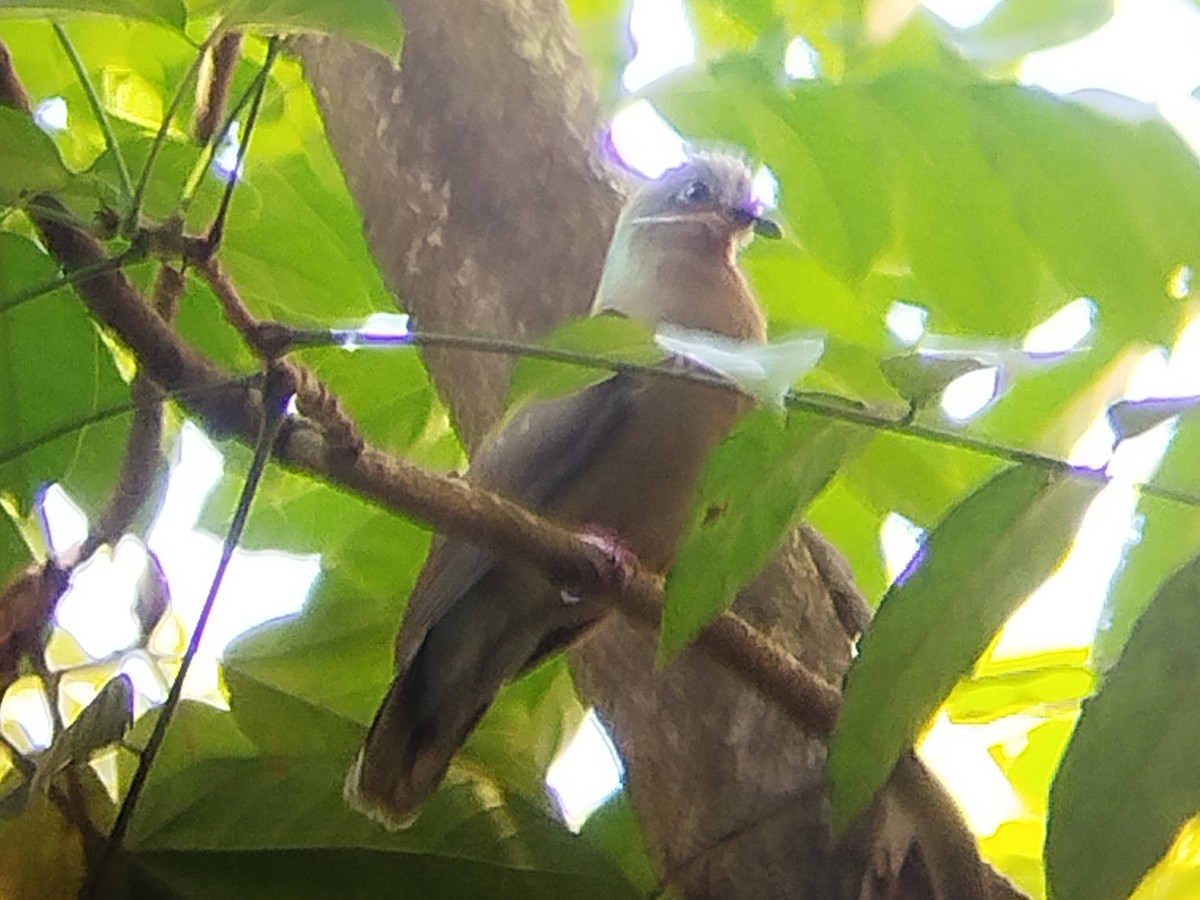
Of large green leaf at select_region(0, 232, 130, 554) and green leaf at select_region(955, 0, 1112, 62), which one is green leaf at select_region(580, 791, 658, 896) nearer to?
large green leaf at select_region(0, 232, 130, 554)

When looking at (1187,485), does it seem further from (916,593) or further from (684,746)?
(684,746)

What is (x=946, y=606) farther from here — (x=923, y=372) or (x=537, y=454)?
(x=537, y=454)

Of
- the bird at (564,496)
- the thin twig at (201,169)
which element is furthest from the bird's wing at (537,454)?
the thin twig at (201,169)

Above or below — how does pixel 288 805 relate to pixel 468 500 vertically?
below

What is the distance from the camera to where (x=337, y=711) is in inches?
41.8

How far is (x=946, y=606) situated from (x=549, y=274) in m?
0.77

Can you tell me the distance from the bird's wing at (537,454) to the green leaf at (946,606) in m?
0.65

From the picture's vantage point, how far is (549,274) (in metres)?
1.35

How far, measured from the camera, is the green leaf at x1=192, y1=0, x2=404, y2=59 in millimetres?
683

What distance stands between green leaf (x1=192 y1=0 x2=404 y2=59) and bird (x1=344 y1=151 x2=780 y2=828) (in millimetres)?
559

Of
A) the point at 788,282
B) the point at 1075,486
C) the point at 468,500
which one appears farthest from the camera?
the point at 788,282

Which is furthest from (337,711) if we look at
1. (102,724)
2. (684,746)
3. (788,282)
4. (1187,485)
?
(1187,485)

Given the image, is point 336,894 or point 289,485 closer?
point 336,894

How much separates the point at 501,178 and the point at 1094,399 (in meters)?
0.60
